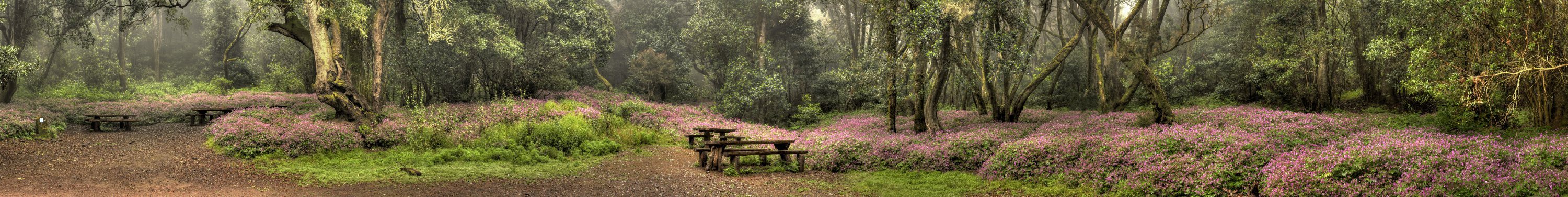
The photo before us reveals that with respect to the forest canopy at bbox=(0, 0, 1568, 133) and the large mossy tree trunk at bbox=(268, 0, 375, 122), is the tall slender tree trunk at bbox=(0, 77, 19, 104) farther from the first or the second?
the large mossy tree trunk at bbox=(268, 0, 375, 122)

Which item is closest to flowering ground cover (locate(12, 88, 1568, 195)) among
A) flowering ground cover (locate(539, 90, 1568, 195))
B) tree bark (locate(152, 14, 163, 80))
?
flowering ground cover (locate(539, 90, 1568, 195))

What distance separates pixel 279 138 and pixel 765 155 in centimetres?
784

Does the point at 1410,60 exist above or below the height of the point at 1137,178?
above

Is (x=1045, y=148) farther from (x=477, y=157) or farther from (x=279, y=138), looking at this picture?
(x=279, y=138)

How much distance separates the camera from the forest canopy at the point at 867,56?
12.2 metres

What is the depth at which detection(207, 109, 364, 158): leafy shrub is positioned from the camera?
12172mm

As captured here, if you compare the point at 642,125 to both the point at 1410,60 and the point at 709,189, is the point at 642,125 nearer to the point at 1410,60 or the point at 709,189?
the point at 709,189

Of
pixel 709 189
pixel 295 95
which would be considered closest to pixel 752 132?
pixel 709 189

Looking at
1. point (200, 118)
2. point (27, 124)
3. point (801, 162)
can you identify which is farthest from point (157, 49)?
point (801, 162)

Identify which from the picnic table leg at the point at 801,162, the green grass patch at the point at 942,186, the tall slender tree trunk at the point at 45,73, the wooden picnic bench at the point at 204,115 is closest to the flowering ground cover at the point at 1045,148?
the green grass patch at the point at 942,186

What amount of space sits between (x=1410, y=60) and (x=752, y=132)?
14092mm

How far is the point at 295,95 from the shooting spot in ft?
89.2

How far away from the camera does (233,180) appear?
998cm

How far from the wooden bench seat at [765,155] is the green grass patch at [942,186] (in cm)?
90
